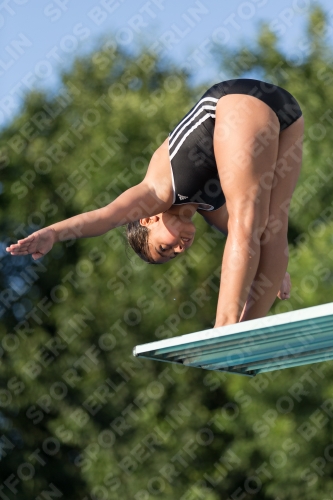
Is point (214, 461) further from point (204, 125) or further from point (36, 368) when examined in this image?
point (204, 125)

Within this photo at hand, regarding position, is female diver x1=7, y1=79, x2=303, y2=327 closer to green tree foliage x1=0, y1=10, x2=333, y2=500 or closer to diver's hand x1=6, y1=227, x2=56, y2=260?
diver's hand x1=6, y1=227, x2=56, y2=260

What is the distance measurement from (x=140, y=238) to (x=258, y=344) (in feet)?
3.83

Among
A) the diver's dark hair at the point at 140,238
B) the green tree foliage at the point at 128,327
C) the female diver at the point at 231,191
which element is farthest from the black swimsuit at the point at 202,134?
the green tree foliage at the point at 128,327

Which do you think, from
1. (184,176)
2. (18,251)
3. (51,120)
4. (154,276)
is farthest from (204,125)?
(51,120)

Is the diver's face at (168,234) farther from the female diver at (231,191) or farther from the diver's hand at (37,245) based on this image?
the diver's hand at (37,245)

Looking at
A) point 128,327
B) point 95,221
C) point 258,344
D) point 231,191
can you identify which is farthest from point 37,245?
point 128,327

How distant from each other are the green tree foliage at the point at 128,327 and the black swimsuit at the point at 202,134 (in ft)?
30.9

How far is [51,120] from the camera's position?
16438mm

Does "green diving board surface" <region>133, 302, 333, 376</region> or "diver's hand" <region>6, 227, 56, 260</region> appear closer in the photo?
"green diving board surface" <region>133, 302, 333, 376</region>

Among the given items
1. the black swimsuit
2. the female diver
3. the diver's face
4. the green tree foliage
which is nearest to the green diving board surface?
the female diver

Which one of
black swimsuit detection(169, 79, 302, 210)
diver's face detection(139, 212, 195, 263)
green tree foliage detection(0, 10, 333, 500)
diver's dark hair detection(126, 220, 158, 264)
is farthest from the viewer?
green tree foliage detection(0, 10, 333, 500)

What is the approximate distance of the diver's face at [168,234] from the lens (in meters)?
4.57

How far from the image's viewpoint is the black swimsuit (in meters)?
4.26

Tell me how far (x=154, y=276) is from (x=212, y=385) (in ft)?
6.79
